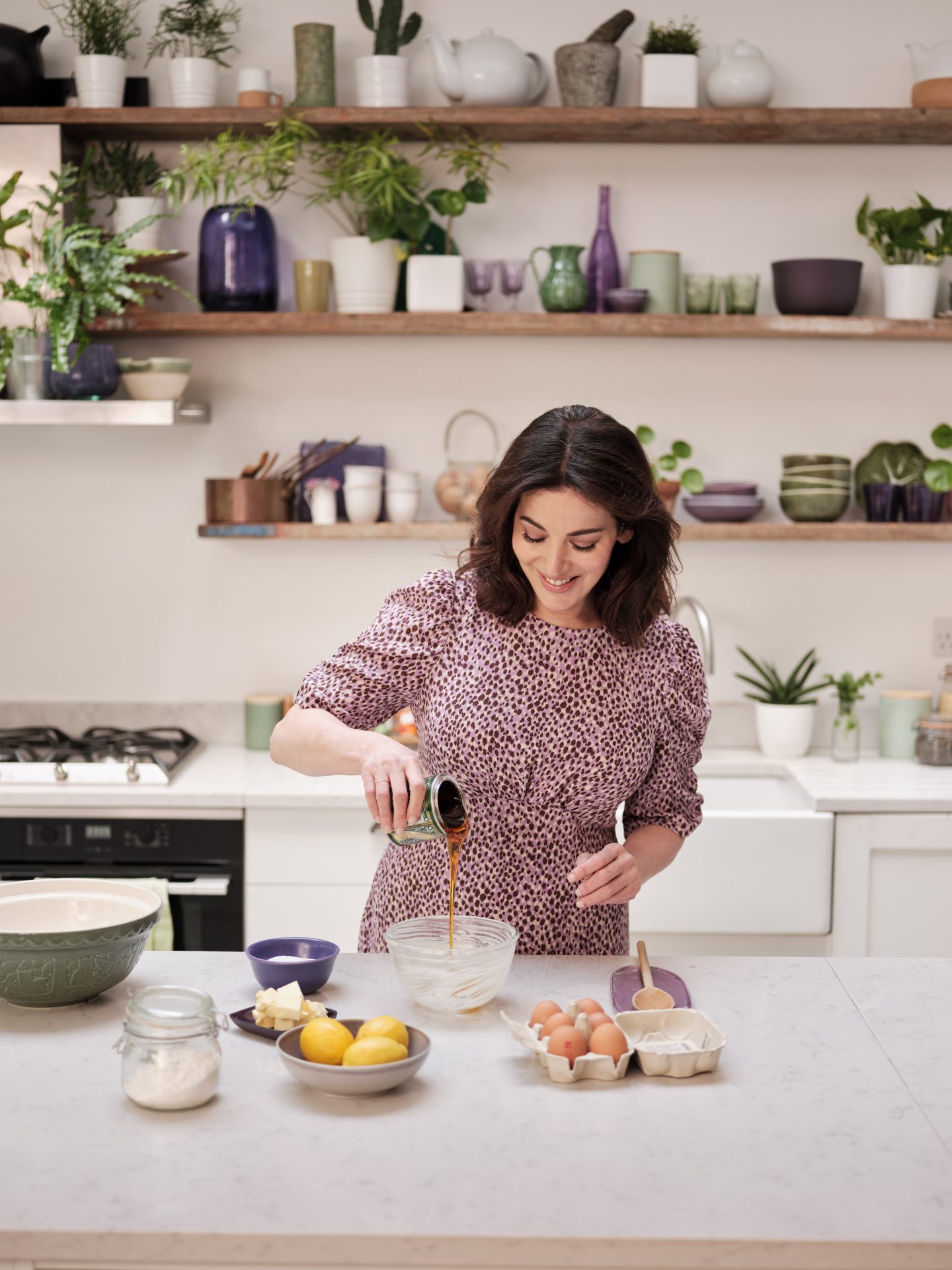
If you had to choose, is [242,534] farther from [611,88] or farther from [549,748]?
[549,748]

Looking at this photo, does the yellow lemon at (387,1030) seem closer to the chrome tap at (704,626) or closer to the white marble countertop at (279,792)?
the white marble countertop at (279,792)

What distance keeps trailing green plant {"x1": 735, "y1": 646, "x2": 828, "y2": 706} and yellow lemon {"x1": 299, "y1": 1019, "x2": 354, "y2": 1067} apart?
86.0 inches

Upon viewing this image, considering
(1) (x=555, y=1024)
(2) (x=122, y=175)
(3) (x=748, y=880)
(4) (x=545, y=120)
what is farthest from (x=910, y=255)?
(1) (x=555, y=1024)

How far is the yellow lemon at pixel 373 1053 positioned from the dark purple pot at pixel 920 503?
8.10ft

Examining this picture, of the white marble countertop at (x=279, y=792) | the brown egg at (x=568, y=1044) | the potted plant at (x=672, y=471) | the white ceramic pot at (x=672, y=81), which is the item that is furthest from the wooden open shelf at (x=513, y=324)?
the brown egg at (x=568, y=1044)

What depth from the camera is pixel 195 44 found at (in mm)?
3469

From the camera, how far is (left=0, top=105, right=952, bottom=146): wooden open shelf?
10.7 ft

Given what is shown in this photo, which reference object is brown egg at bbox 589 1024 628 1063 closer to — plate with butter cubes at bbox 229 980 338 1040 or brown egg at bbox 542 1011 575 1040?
brown egg at bbox 542 1011 575 1040

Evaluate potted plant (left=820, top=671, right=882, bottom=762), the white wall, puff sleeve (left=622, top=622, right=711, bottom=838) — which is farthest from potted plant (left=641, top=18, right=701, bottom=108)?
puff sleeve (left=622, top=622, right=711, bottom=838)

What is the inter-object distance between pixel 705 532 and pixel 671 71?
1.14 meters

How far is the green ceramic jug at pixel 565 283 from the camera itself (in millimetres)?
3359

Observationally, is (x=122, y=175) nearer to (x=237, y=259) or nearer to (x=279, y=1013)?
(x=237, y=259)

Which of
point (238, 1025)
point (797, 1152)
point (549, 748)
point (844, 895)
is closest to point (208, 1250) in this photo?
point (238, 1025)

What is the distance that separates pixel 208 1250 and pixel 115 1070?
0.37 m
